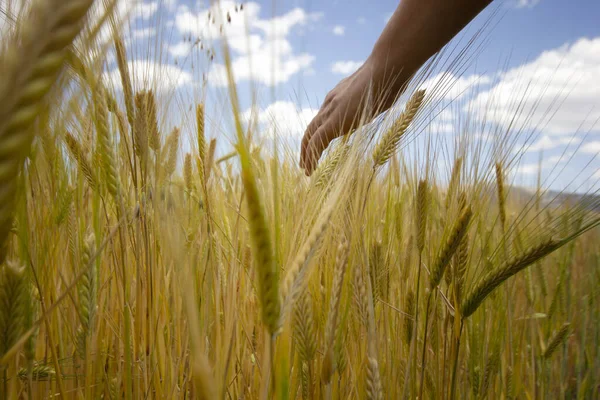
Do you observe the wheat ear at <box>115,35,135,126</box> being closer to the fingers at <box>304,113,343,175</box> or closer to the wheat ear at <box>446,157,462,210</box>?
the wheat ear at <box>446,157,462,210</box>

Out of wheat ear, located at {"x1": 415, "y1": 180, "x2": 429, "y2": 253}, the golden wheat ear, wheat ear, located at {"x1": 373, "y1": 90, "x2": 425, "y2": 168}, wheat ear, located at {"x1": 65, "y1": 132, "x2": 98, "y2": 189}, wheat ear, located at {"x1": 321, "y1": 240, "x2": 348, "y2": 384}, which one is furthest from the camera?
wheat ear, located at {"x1": 373, "y1": 90, "x2": 425, "y2": 168}

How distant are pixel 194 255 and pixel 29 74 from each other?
81 cm

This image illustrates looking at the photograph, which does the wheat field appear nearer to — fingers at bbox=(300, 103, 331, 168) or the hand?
the hand

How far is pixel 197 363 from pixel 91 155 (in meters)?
0.78

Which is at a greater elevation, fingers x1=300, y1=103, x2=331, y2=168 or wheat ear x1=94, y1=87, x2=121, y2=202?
fingers x1=300, y1=103, x2=331, y2=168

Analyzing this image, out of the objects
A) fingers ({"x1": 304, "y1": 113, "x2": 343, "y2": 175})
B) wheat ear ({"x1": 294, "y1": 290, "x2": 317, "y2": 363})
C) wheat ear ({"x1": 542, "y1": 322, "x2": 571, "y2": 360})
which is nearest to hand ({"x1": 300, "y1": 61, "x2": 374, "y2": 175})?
fingers ({"x1": 304, "y1": 113, "x2": 343, "y2": 175})

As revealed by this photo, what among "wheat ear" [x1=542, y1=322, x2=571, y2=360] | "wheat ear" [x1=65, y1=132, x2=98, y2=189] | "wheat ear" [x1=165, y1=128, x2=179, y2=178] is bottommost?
"wheat ear" [x1=542, y1=322, x2=571, y2=360]

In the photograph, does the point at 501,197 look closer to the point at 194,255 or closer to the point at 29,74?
the point at 194,255

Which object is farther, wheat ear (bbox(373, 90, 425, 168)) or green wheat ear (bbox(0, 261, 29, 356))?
wheat ear (bbox(373, 90, 425, 168))

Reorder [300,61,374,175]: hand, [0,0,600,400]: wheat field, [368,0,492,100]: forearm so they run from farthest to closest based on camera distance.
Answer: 1. [300,61,374,175]: hand
2. [368,0,492,100]: forearm
3. [0,0,600,400]: wheat field

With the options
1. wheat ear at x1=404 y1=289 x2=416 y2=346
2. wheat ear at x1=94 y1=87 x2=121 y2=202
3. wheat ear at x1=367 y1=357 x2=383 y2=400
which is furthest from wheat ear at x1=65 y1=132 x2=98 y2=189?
wheat ear at x1=404 y1=289 x2=416 y2=346

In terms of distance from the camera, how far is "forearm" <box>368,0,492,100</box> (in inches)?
57.4

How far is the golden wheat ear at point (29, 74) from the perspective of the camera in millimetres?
355

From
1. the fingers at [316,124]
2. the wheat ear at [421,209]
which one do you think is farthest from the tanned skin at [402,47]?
the wheat ear at [421,209]
